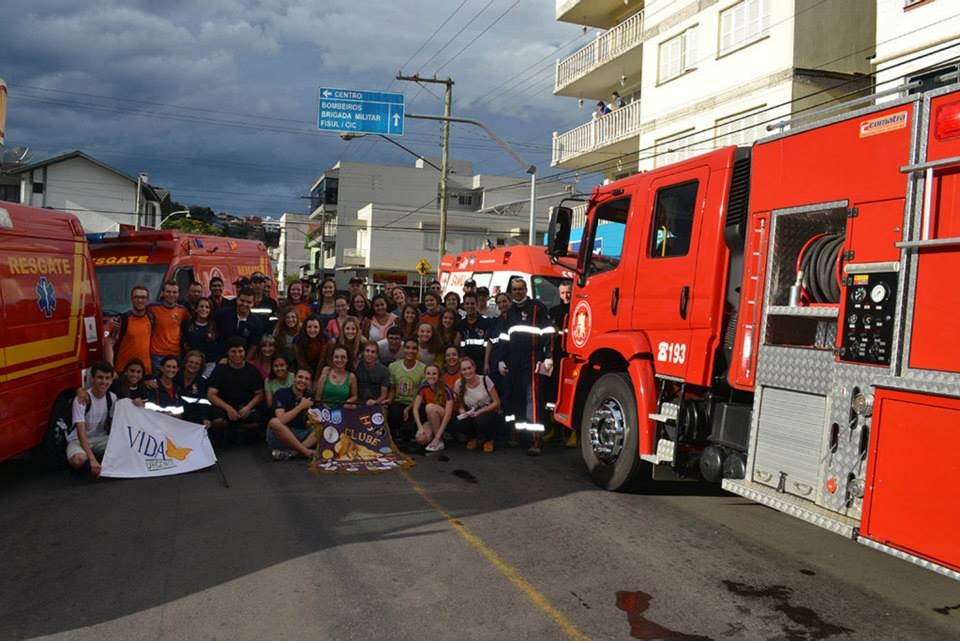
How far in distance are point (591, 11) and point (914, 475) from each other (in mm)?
22793

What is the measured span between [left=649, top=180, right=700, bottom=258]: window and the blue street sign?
663 inches

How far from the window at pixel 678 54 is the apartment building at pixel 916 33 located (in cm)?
608

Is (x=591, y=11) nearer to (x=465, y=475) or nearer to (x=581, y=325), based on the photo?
(x=581, y=325)

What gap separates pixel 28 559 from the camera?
523 cm

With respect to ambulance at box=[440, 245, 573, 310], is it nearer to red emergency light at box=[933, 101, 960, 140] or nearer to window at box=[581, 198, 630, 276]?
window at box=[581, 198, 630, 276]

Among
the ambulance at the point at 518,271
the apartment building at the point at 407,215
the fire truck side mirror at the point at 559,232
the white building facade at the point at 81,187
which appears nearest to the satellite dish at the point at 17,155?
the white building facade at the point at 81,187

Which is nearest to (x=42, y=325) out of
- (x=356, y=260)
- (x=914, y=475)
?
(x=914, y=475)

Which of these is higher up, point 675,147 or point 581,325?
point 675,147

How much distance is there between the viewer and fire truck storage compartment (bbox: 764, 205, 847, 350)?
5.27 m

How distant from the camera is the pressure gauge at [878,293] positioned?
4488mm

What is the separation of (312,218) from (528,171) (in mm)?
66589

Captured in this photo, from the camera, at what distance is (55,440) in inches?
298

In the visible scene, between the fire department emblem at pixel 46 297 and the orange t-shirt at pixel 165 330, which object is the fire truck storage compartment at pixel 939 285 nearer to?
the fire department emblem at pixel 46 297

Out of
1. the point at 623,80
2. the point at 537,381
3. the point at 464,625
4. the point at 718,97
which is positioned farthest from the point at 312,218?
the point at 464,625
